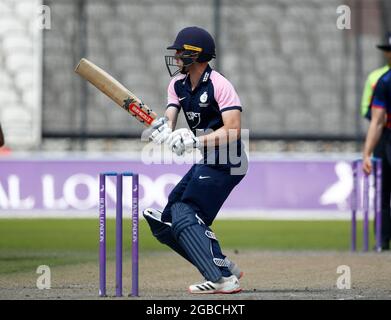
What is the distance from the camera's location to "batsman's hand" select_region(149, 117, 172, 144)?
770 centimetres

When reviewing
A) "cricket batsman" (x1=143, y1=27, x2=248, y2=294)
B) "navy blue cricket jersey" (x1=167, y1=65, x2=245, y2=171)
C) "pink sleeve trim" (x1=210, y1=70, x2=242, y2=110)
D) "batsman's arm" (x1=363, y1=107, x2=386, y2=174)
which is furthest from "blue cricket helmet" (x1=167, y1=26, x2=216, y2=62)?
"batsman's arm" (x1=363, y1=107, x2=386, y2=174)

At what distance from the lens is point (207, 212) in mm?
7852

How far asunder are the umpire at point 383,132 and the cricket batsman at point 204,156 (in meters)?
3.11

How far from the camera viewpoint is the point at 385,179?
11.7 meters

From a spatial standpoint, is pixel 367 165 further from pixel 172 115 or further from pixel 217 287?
pixel 217 287

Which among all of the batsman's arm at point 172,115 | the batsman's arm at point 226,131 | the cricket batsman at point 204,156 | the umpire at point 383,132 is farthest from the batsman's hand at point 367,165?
the batsman's arm at point 226,131

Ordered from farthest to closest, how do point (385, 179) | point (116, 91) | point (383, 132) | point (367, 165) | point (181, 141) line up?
point (385, 179), point (383, 132), point (367, 165), point (116, 91), point (181, 141)

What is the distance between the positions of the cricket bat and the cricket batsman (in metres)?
0.18

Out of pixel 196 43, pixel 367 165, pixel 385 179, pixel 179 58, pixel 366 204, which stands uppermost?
pixel 196 43

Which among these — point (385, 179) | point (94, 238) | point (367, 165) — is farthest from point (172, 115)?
point (94, 238)

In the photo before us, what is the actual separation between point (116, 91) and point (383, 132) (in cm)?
421

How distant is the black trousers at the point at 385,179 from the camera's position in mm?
11430

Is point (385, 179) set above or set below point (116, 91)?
below

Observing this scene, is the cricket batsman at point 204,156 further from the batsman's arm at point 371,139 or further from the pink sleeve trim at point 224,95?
the batsman's arm at point 371,139
